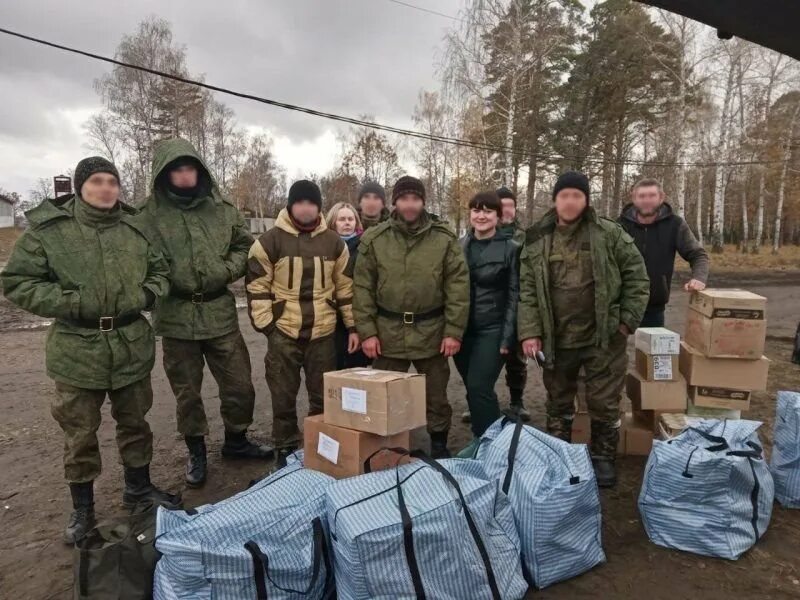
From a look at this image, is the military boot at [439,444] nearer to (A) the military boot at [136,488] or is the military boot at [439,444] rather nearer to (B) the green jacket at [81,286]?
(A) the military boot at [136,488]

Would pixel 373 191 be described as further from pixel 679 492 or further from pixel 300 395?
pixel 679 492

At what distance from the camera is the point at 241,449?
4.03 metres

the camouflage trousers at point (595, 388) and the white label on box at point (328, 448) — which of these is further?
the camouflage trousers at point (595, 388)

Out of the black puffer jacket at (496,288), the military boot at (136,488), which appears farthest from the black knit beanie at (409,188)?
the military boot at (136,488)

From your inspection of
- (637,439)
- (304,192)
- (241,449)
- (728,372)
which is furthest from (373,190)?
(728,372)

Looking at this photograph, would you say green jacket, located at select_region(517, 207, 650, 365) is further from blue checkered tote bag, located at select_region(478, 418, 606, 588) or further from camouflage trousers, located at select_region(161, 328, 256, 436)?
camouflage trousers, located at select_region(161, 328, 256, 436)

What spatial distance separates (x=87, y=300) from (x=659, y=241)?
4.16m

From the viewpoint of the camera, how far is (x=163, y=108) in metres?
25.2

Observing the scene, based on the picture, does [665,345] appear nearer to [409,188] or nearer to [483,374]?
[483,374]

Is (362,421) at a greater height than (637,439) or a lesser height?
greater

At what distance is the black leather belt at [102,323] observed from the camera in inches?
115

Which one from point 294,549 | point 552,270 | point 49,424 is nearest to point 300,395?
point 49,424

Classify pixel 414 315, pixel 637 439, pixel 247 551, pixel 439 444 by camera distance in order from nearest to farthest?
pixel 247 551, pixel 414 315, pixel 439 444, pixel 637 439

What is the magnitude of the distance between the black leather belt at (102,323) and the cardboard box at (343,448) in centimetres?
119
